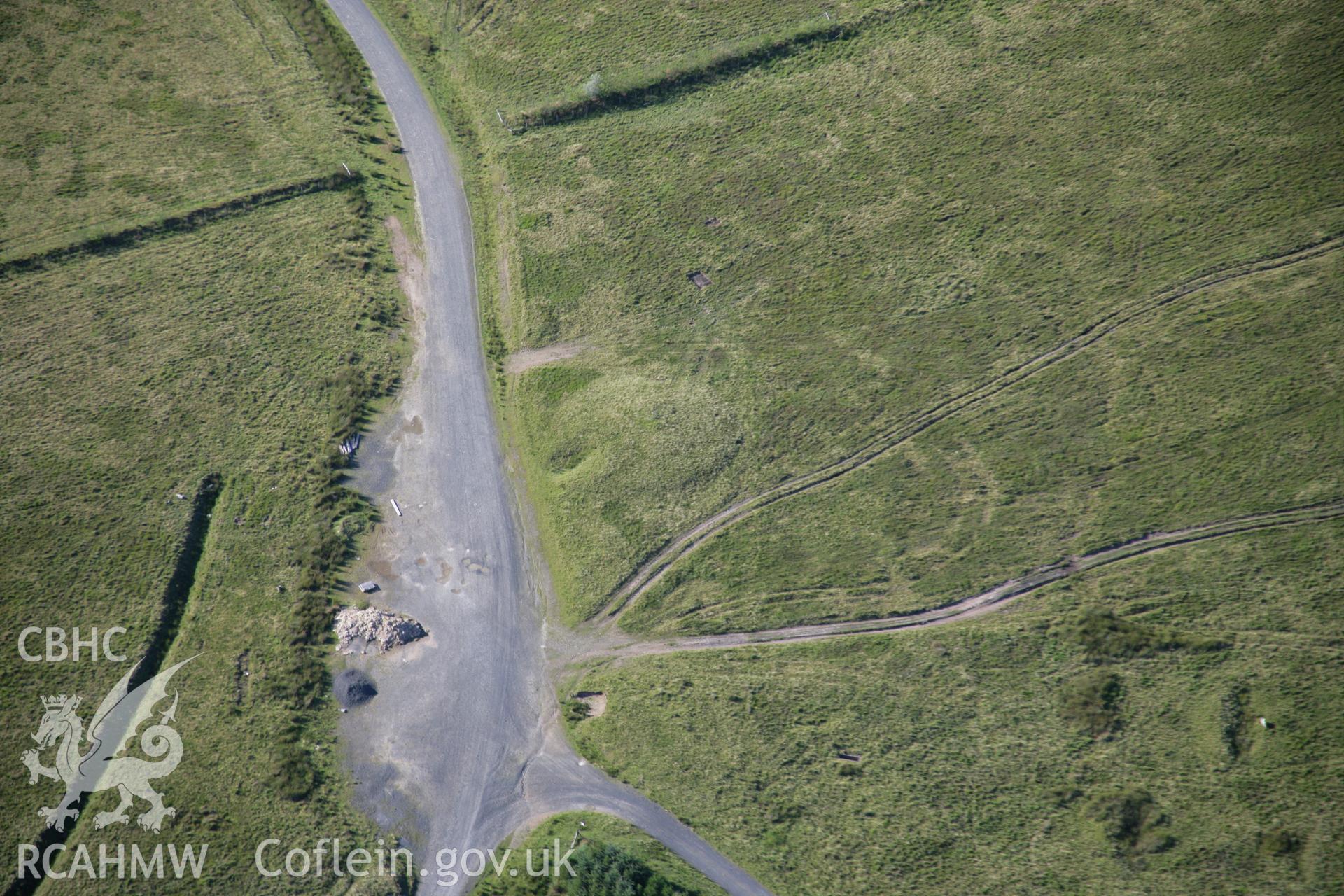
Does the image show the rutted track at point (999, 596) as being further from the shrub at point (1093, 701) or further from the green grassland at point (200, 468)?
the green grassland at point (200, 468)

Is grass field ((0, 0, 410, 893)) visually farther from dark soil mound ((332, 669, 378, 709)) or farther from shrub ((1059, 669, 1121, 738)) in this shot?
shrub ((1059, 669, 1121, 738))

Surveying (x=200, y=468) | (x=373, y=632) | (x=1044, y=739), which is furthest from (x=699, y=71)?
(x=1044, y=739)

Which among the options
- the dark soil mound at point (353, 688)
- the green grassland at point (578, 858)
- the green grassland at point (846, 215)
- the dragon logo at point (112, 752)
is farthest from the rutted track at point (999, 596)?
the dragon logo at point (112, 752)

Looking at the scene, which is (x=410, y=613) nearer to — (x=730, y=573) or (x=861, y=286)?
(x=730, y=573)

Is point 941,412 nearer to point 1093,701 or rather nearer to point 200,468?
point 1093,701

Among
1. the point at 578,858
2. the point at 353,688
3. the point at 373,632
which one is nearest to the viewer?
the point at 578,858

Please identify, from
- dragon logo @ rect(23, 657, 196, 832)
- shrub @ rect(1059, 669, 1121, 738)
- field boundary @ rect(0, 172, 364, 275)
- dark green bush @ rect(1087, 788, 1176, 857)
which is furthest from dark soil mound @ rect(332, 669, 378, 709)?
dark green bush @ rect(1087, 788, 1176, 857)
